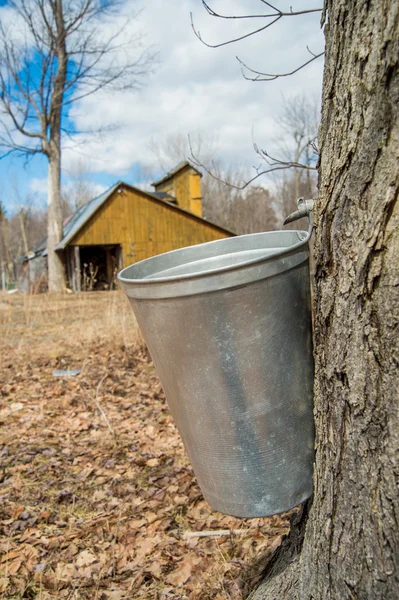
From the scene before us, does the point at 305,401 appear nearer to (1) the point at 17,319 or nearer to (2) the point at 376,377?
(2) the point at 376,377

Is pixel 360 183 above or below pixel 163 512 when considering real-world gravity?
above

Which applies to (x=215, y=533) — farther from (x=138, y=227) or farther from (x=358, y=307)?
(x=138, y=227)

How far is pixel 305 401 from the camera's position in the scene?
135 centimetres

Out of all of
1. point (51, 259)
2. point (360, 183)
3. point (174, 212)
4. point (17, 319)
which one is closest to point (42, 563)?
point (360, 183)

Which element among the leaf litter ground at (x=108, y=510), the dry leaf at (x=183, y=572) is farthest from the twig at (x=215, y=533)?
the dry leaf at (x=183, y=572)

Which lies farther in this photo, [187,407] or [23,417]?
[23,417]

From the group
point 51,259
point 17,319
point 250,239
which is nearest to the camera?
point 250,239

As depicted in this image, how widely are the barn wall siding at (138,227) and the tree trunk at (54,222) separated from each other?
0.89 m

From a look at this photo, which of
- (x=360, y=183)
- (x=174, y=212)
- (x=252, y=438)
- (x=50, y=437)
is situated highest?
(x=174, y=212)

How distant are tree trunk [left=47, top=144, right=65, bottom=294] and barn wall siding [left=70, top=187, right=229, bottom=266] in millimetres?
893

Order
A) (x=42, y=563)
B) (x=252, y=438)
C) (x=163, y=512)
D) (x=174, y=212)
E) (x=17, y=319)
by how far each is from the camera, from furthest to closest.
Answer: (x=174, y=212) → (x=17, y=319) → (x=163, y=512) → (x=42, y=563) → (x=252, y=438)

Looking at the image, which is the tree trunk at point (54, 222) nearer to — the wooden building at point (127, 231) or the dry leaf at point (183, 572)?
the wooden building at point (127, 231)

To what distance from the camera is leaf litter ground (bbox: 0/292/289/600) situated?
2.07m

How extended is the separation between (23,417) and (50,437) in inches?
22.2
